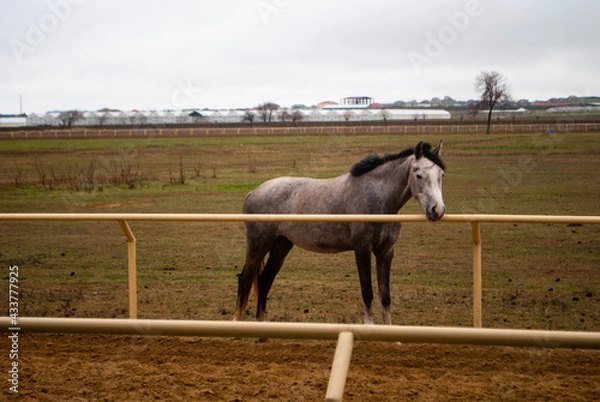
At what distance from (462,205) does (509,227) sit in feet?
9.92

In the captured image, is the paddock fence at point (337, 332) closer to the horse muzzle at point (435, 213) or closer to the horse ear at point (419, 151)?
the horse muzzle at point (435, 213)

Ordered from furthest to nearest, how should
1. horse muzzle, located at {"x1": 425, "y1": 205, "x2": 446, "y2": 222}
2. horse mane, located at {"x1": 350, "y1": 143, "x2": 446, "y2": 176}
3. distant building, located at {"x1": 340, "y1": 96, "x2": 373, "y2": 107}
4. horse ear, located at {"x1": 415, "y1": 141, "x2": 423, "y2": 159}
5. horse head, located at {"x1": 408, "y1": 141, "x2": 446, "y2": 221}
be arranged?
distant building, located at {"x1": 340, "y1": 96, "x2": 373, "y2": 107}, horse mane, located at {"x1": 350, "y1": 143, "x2": 446, "y2": 176}, horse ear, located at {"x1": 415, "y1": 141, "x2": 423, "y2": 159}, horse head, located at {"x1": 408, "y1": 141, "x2": 446, "y2": 221}, horse muzzle, located at {"x1": 425, "y1": 205, "x2": 446, "y2": 222}

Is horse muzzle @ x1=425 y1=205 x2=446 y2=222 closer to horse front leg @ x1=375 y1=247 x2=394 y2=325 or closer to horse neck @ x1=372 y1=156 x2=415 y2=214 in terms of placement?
horse neck @ x1=372 y1=156 x2=415 y2=214

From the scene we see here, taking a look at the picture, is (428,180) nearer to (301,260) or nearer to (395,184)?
(395,184)

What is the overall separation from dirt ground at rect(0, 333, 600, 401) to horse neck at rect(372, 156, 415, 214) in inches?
60.2

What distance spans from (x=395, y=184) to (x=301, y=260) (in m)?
5.07

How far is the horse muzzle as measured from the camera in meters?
5.32

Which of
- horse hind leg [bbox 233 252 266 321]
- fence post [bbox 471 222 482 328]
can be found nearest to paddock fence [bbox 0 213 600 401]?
fence post [bbox 471 222 482 328]

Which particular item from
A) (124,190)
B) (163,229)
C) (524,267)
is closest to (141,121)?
(124,190)

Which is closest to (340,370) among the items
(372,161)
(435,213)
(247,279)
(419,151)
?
(435,213)

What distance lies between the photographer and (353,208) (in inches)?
258

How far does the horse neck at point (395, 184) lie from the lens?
20.6ft

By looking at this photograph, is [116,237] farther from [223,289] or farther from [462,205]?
[462,205]

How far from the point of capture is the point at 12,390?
466 centimetres
